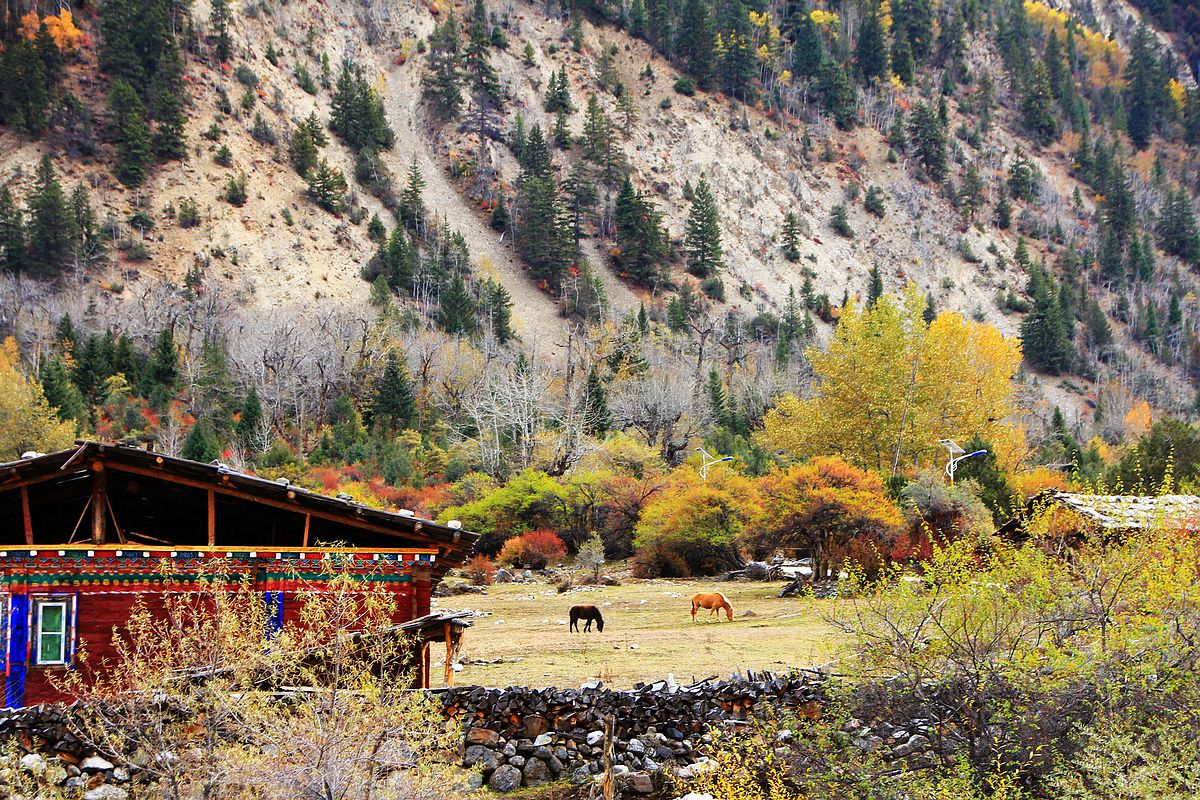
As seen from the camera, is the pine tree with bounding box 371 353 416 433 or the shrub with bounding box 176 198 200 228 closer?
the pine tree with bounding box 371 353 416 433

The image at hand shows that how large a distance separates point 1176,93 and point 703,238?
115854 millimetres

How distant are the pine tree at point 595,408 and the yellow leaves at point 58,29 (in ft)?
225

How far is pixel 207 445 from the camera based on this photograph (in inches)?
2176

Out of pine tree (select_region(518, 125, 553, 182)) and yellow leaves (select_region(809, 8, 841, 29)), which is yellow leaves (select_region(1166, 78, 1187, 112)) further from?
pine tree (select_region(518, 125, 553, 182))

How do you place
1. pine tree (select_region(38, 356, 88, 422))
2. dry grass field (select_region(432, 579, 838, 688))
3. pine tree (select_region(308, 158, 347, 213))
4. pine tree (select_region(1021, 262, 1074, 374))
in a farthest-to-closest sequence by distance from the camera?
pine tree (select_region(1021, 262, 1074, 374))
pine tree (select_region(308, 158, 347, 213))
pine tree (select_region(38, 356, 88, 422))
dry grass field (select_region(432, 579, 838, 688))

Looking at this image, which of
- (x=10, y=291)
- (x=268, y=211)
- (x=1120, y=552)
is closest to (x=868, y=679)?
(x=1120, y=552)

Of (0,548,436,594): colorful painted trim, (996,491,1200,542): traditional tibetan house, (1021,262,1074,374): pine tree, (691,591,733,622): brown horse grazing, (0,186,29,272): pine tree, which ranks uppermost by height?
(0,186,29,272): pine tree

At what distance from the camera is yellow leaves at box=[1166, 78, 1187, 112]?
17275cm

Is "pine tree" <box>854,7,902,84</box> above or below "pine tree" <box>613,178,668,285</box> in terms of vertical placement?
above

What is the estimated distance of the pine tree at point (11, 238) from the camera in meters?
84.3

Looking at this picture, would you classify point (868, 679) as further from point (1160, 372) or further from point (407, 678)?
point (1160, 372)

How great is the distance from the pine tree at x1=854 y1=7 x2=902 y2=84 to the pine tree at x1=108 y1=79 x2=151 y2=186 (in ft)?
344

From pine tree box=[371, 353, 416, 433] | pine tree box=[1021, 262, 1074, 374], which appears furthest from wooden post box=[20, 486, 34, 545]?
pine tree box=[1021, 262, 1074, 374]

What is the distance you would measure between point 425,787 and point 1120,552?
12.0m
